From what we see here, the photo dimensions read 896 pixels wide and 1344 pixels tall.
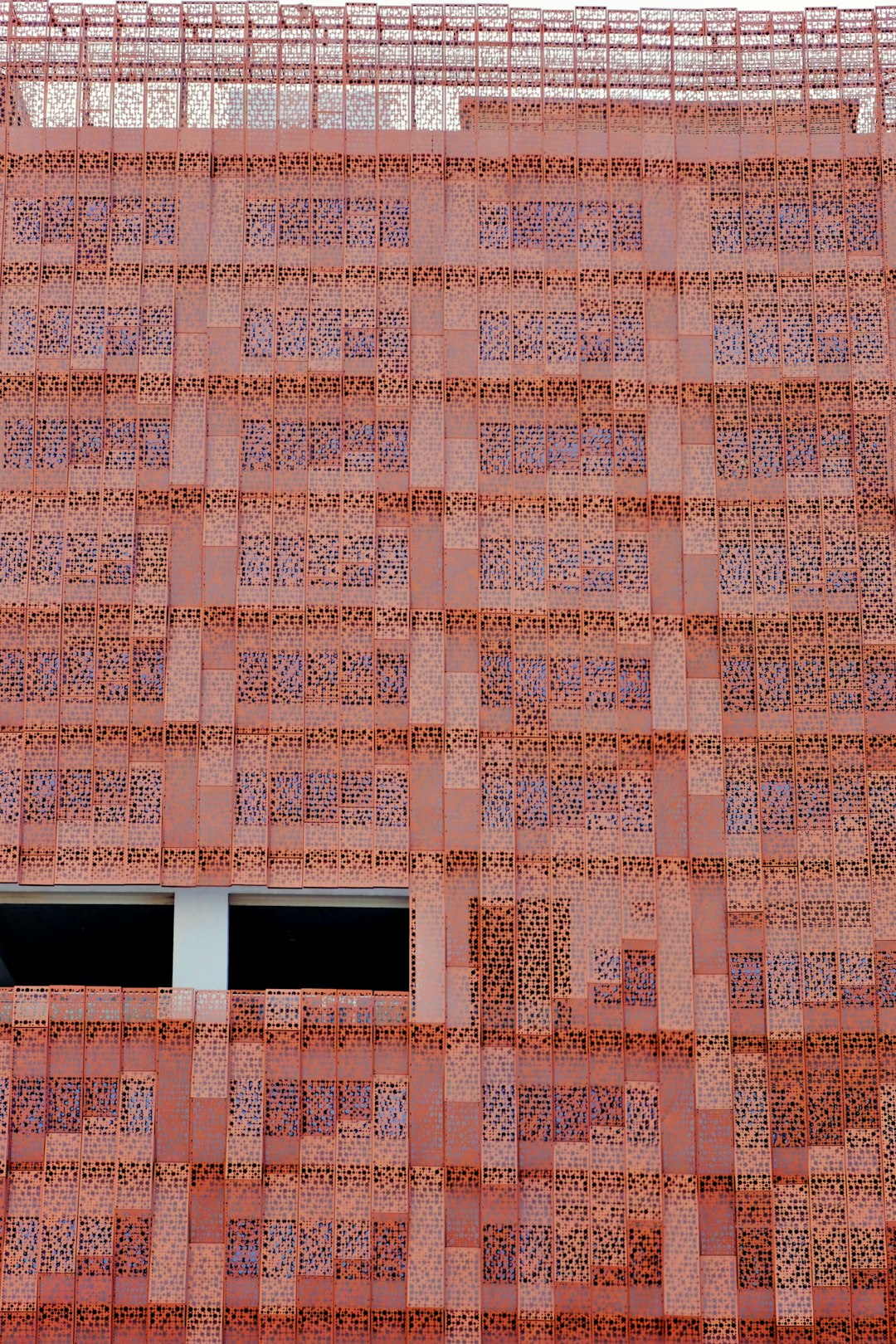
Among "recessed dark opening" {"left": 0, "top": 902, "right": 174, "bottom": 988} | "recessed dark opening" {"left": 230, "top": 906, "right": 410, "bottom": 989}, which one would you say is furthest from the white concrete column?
"recessed dark opening" {"left": 0, "top": 902, "right": 174, "bottom": 988}

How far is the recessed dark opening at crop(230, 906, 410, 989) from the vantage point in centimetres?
995

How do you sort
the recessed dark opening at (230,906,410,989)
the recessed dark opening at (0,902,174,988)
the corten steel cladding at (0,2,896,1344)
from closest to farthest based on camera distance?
1. the corten steel cladding at (0,2,896,1344)
2. the recessed dark opening at (230,906,410,989)
3. the recessed dark opening at (0,902,174,988)

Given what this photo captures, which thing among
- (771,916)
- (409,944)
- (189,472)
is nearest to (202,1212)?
(409,944)

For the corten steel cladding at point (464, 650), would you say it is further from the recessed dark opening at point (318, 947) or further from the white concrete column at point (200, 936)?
the recessed dark opening at point (318, 947)

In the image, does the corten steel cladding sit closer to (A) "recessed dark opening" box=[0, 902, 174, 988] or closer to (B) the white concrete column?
(B) the white concrete column

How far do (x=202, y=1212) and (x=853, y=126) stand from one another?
8.11 metres

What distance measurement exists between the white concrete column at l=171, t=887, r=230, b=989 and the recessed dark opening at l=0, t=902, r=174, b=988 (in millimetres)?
1331

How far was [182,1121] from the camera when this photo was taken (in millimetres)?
A: 8023

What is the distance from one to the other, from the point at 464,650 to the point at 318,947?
3.55 m

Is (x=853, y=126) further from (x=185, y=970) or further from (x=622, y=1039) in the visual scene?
(x=185, y=970)

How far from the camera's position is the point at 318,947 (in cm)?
1082

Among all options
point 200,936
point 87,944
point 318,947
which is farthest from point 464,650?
point 87,944

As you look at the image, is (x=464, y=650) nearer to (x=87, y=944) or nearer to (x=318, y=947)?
(x=318, y=947)

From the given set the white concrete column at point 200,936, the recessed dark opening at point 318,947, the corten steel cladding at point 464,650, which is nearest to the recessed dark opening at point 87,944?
the recessed dark opening at point 318,947
